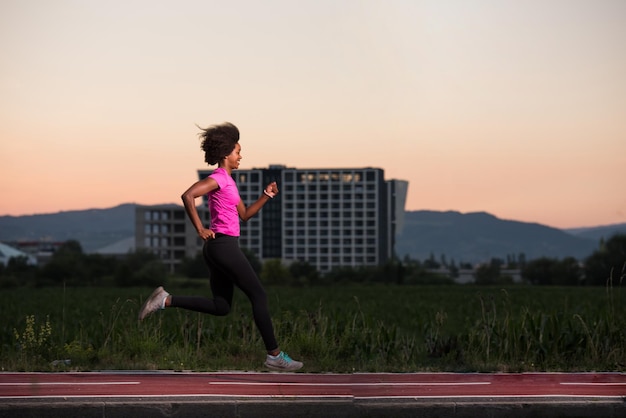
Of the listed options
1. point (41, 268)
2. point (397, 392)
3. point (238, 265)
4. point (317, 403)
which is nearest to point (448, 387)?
point (397, 392)

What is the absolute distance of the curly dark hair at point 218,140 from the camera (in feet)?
28.8

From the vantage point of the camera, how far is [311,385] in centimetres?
838

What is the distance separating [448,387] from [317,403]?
1.48 m

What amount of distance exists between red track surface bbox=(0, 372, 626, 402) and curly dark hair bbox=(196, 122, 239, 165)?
206 centimetres

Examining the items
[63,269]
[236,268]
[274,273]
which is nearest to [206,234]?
[236,268]

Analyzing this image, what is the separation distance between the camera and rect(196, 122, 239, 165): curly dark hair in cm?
878

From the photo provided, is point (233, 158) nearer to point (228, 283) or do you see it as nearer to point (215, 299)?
point (228, 283)

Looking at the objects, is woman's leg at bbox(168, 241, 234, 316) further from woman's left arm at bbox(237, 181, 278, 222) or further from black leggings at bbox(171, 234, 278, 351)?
woman's left arm at bbox(237, 181, 278, 222)

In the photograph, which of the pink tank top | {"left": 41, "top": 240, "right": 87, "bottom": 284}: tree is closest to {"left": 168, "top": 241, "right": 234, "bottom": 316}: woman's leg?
the pink tank top

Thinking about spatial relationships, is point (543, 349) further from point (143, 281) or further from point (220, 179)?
point (143, 281)

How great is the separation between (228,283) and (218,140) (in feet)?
4.38

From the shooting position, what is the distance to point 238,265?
8.53 meters

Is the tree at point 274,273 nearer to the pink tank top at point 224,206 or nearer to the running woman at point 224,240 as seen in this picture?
the running woman at point 224,240

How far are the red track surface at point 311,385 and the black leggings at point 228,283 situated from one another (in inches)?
22.7
